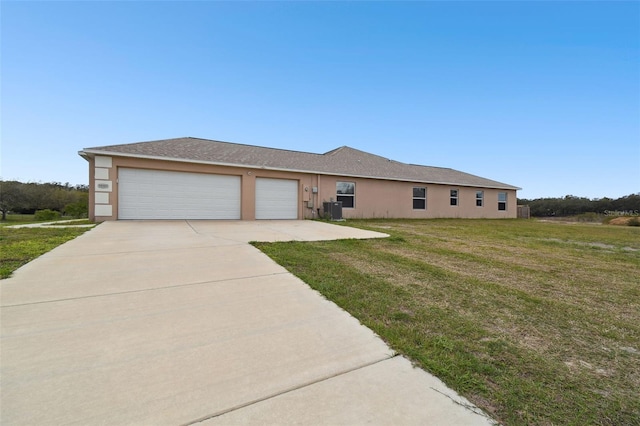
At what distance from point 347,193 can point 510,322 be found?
12.5 m

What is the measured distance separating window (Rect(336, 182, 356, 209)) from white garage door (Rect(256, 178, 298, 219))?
2581mm

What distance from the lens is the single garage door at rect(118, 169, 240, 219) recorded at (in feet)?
33.8

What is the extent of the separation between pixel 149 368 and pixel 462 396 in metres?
1.88

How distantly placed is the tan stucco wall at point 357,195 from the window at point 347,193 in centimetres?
18

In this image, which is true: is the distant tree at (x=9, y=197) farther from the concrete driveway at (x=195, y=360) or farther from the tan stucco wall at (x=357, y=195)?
Answer: the concrete driveway at (x=195, y=360)

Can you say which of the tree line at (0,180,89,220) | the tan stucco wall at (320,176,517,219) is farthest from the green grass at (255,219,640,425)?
the tree line at (0,180,89,220)

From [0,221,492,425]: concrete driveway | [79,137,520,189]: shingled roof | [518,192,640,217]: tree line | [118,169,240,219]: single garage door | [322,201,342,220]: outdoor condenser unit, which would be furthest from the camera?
[518,192,640,217]: tree line

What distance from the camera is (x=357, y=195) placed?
14.9 m

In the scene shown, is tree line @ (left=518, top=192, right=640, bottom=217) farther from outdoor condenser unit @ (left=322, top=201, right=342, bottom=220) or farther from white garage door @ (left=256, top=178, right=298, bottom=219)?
white garage door @ (left=256, top=178, right=298, bottom=219)

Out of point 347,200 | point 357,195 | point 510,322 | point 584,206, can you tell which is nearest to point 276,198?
point 347,200

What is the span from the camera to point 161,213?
1070 cm

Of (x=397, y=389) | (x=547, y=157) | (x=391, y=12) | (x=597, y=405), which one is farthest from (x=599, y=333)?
(x=547, y=157)

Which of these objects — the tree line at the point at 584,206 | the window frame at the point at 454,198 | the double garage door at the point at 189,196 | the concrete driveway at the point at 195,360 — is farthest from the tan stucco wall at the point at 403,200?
the tree line at the point at 584,206

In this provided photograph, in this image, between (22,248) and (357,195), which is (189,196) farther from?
(357,195)
